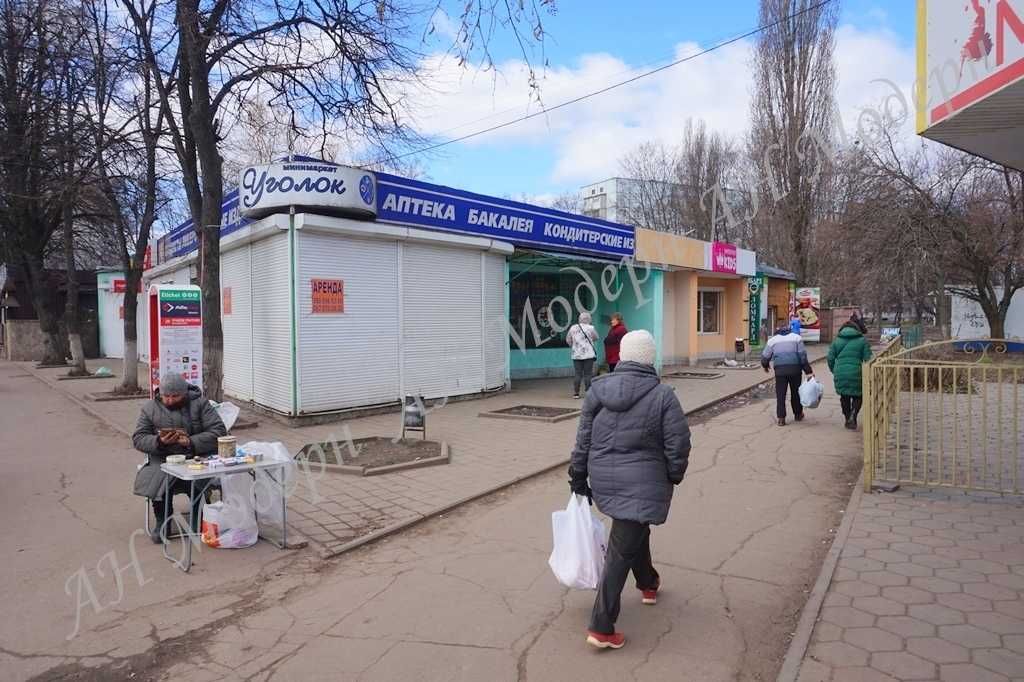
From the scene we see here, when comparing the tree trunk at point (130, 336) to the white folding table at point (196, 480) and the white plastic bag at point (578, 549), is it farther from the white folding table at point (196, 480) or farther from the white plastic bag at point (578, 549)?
the white plastic bag at point (578, 549)

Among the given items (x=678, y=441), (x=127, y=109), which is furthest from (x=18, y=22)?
(x=678, y=441)

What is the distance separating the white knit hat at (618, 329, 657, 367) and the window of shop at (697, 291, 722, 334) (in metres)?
19.6

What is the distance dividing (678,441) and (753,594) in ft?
4.85

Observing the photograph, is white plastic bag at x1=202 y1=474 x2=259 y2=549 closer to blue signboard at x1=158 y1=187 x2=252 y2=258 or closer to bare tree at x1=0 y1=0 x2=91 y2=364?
blue signboard at x1=158 y1=187 x2=252 y2=258

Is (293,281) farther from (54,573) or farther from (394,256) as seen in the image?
(54,573)

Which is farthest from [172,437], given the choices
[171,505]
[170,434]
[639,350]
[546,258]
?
[546,258]

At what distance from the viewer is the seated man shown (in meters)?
5.18

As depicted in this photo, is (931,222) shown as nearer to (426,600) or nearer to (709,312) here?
(709,312)

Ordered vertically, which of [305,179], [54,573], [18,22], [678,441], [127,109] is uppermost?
[18,22]

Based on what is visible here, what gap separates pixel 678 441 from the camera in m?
3.40

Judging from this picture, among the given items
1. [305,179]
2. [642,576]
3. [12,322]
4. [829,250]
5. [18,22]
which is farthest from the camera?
[12,322]

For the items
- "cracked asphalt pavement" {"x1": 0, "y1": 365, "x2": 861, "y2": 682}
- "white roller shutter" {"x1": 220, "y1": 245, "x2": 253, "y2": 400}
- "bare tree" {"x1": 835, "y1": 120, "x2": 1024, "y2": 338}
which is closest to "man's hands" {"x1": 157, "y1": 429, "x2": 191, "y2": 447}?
"cracked asphalt pavement" {"x1": 0, "y1": 365, "x2": 861, "y2": 682}

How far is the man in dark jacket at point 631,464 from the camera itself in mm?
3416

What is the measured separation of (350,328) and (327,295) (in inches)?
26.7
